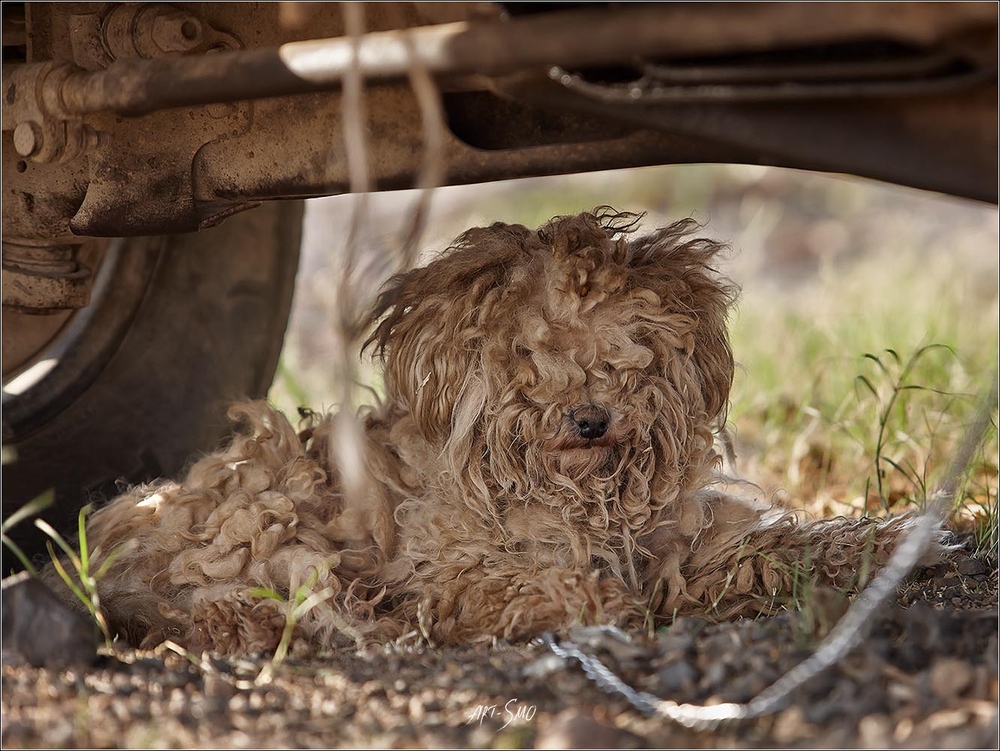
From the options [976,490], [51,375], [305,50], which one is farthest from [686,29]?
[976,490]

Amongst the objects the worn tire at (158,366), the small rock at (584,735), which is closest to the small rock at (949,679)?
the small rock at (584,735)

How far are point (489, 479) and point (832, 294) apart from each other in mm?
4427

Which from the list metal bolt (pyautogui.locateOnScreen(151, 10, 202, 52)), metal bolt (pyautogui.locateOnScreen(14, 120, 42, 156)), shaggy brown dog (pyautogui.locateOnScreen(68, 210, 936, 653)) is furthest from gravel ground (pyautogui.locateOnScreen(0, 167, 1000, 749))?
metal bolt (pyautogui.locateOnScreen(151, 10, 202, 52))

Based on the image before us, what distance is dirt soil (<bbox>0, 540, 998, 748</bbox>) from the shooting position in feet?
6.38

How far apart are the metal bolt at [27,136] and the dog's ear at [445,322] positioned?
0.96 m

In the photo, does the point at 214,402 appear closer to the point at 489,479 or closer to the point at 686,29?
the point at 489,479

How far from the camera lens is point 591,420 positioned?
277 cm

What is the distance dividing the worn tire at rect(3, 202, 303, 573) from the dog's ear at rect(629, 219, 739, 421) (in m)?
1.44

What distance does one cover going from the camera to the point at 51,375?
3736mm

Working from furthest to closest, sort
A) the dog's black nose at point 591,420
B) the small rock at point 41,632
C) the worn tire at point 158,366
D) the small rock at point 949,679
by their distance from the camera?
the worn tire at point 158,366 → the dog's black nose at point 591,420 → the small rock at point 41,632 → the small rock at point 949,679

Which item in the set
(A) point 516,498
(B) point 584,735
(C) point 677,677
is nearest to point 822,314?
(A) point 516,498

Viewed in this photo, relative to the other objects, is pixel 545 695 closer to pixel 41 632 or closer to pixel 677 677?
pixel 677 677
